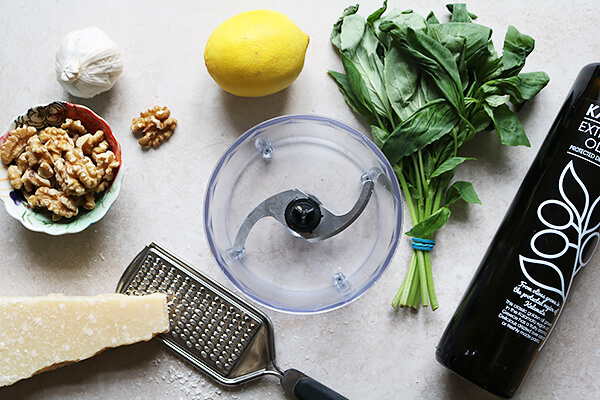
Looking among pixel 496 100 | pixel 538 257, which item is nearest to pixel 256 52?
pixel 496 100

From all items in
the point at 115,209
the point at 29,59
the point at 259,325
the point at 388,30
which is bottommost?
the point at 259,325

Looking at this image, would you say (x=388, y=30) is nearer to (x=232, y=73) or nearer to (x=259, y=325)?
(x=232, y=73)

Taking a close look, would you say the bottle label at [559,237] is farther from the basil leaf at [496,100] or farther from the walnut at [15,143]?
the walnut at [15,143]

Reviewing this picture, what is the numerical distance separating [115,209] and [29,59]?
324mm

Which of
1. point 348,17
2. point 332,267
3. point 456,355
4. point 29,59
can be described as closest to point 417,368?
point 456,355

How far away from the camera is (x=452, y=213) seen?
3.13 feet

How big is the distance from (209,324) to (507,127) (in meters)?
0.62

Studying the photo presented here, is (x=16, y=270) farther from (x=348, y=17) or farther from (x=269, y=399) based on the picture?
(x=348, y=17)

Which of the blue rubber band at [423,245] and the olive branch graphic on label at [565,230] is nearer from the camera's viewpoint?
the olive branch graphic on label at [565,230]

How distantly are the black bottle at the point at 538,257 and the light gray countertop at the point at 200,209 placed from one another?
0.10 meters

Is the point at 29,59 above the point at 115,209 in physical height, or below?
above

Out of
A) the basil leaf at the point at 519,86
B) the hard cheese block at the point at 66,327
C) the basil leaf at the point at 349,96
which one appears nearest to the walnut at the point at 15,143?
the hard cheese block at the point at 66,327

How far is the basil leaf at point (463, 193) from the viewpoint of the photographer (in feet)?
2.89

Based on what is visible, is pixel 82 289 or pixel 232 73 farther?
pixel 82 289
